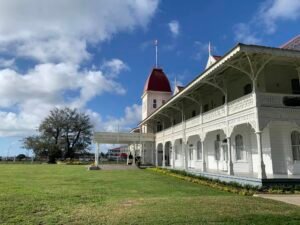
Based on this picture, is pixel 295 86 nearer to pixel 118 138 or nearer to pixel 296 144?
pixel 296 144

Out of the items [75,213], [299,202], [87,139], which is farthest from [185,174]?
[87,139]

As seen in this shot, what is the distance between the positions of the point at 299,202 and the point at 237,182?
198 inches

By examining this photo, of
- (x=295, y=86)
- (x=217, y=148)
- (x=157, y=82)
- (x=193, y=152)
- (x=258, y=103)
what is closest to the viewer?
(x=258, y=103)

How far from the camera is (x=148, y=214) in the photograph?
7.84 meters

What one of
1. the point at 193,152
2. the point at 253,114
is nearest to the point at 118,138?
the point at 193,152

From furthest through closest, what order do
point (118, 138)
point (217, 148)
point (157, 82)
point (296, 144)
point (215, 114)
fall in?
1. point (157, 82)
2. point (118, 138)
3. point (217, 148)
4. point (215, 114)
5. point (296, 144)

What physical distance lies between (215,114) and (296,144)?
496 cm

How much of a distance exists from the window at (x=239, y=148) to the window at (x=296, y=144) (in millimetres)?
3227

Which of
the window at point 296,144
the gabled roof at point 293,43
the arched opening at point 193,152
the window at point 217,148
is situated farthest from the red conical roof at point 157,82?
the window at point 296,144

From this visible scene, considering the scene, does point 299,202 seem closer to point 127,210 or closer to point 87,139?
point 127,210

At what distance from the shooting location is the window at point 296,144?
1683 cm

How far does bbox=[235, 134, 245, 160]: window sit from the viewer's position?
19.4 m

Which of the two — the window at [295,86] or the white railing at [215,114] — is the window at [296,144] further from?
the white railing at [215,114]

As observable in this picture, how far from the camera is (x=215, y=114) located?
19016mm
